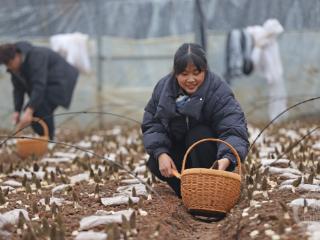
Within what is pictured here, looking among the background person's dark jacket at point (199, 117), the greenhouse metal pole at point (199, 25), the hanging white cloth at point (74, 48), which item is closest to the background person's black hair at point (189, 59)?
the background person's dark jacket at point (199, 117)

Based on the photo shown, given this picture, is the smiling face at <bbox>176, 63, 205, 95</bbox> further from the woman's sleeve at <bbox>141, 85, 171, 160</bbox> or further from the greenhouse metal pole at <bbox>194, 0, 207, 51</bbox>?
the greenhouse metal pole at <bbox>194, 0, 207, 51</bbox>

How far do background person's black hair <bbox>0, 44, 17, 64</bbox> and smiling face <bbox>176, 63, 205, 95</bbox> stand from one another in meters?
3.42

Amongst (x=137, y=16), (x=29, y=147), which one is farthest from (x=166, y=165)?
(x=137, y=16)

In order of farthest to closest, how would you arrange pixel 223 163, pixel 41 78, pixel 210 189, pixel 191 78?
pixel 41 78 < pixel 191 78 < pixel 223 163 < pixel 210 189

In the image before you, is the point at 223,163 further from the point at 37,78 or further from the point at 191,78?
the point at 37,78

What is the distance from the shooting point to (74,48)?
12.0m

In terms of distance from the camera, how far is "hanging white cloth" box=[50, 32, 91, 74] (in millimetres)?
11955

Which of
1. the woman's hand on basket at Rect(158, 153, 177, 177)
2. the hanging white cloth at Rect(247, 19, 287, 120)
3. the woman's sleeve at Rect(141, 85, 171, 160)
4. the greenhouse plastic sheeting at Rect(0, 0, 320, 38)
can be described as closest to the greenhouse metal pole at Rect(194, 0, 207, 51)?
the greenhouse plastic sheeting at Rect(0, 0, 320, 38)

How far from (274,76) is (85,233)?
27.0 feet

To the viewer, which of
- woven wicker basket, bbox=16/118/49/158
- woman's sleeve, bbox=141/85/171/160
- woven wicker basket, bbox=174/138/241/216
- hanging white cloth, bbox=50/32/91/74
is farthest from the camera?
hanging white cloth, bbox=50/32/91/74

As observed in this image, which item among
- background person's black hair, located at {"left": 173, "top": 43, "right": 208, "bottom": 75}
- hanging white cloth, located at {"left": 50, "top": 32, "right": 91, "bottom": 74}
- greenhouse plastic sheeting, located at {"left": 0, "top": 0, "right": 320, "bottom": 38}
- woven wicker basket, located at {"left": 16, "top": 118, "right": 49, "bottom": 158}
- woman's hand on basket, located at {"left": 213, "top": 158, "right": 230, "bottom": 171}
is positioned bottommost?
woven wicker basket, located at {"left": 16, "top": 118, "right": 49, "bottom": 158}

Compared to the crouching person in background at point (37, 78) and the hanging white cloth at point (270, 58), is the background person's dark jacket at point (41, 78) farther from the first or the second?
the hanging white cloth at point (270, 58)

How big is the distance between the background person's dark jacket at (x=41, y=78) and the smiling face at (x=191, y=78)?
360 cm

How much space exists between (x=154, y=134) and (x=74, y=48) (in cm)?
732
